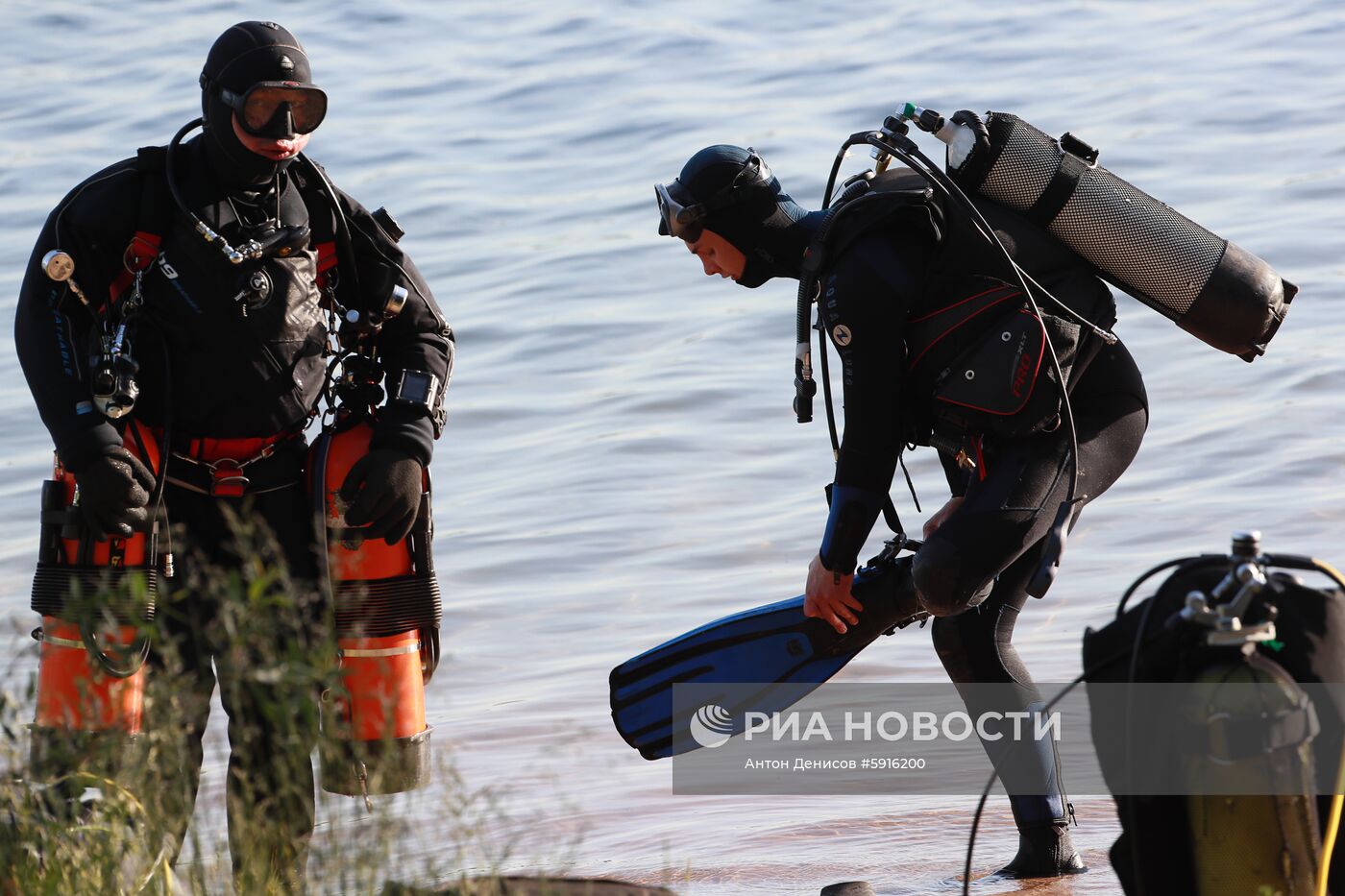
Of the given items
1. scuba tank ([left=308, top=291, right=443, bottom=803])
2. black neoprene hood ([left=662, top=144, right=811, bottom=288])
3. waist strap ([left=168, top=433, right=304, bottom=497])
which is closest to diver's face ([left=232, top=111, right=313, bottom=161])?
scuba tank ([left=308, top=291, right=443, bottom=803])

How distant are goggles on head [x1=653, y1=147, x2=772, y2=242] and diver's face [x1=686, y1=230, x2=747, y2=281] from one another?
32 millimetres

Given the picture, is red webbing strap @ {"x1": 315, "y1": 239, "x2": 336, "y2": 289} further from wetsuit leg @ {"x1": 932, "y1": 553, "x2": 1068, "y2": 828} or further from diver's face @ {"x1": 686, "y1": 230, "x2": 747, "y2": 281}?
wetsuit leg @ {"x1": 932, "y1": 553, "x2": 1068, "y2": 828}

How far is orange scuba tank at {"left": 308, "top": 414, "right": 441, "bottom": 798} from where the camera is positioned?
13.7ft

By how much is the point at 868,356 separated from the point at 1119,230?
2.10 feet

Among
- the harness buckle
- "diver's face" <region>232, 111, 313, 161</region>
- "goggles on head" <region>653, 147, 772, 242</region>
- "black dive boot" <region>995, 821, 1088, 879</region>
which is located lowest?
"black dive boot" <region>995, 821, 1088, 879</region>

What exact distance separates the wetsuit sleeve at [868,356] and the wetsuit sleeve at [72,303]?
1.57 metres

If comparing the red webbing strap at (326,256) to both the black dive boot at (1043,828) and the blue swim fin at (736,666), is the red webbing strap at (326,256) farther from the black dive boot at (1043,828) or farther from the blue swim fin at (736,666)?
the black dive boot at (1043,828)

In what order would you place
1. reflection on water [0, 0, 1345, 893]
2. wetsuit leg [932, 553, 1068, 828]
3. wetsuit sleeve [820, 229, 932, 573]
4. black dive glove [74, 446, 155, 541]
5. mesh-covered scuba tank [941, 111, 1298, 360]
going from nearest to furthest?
black dive glove [74, 446, 155, 541] < wetsuit sleeve [820, 229, 932, 573] < mesh-covered scuba tank [941, 111, 1298, 360] < wetsuit leg [932, 553, 1068, 828] < reflection on water [0, 0, 1345, 893]

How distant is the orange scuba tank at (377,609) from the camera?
13.7 ft

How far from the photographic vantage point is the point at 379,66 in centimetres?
1877

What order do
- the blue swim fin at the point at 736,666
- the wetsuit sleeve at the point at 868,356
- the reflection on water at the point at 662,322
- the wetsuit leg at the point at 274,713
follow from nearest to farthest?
the wetsuit leg at the point at 274,713 → the wetsuit sleeve at the point at 868,356 → the blue swim fin at the point at 736,666 → the reflection on water at the point at 662,322

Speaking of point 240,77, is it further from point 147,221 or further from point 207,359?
point 207,359

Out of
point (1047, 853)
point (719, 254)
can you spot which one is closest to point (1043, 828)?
point (1047, 853)

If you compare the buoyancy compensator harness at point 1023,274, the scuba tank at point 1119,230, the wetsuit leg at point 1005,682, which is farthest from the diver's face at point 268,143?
the wetsuit leg at point 1005,682
